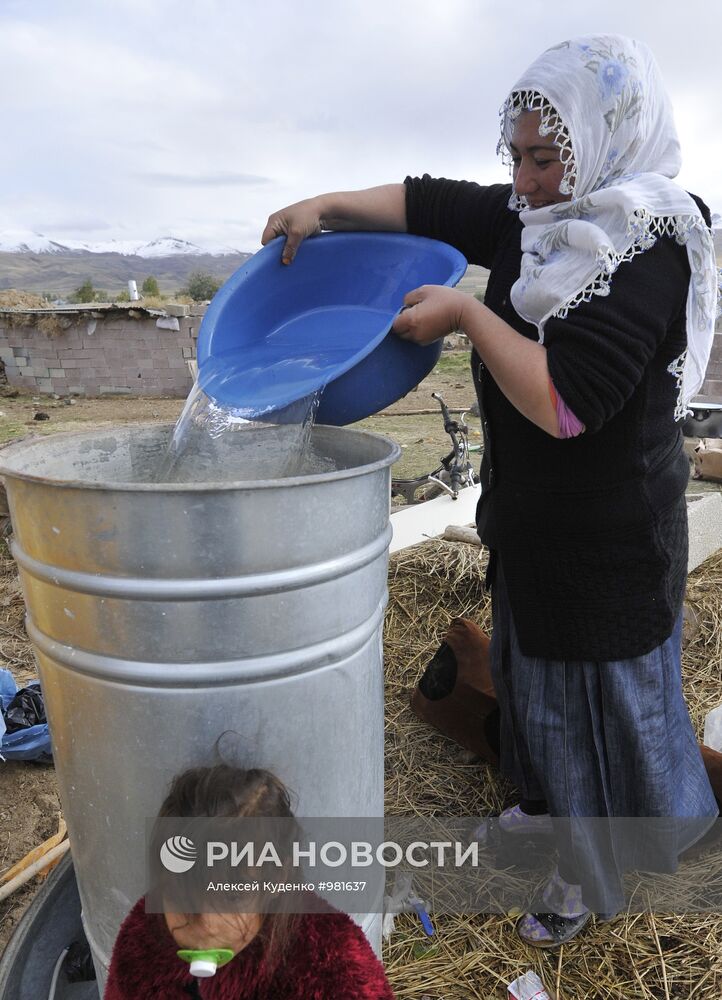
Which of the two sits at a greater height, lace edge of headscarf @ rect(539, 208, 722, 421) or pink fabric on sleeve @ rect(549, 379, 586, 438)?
lace edge of headscarf @ rect(539, 208, 722, 421)

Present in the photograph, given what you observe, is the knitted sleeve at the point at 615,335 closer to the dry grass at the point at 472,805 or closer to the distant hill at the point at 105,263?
the dry grass at the point at 472,805

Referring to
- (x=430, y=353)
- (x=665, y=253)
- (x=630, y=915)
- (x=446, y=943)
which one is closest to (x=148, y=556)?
(x=430, y=353)

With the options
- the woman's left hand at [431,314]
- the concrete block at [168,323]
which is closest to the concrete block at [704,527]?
the woman's left hand at [431,314]

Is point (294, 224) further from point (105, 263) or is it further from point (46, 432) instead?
point (105, 263)

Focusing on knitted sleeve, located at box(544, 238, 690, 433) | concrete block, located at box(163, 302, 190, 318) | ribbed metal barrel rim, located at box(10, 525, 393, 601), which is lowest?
ribbed metal barrel rim, located at box(10, 525, 393, 601)

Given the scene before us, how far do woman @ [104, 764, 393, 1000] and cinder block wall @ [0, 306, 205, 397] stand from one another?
36.7 ft

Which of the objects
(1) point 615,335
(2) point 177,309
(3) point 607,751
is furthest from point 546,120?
(2) point 177,309

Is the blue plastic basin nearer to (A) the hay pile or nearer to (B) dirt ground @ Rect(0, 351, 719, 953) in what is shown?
(A) the hay pile

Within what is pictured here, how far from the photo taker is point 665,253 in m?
1.20

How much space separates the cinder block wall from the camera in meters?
11.8

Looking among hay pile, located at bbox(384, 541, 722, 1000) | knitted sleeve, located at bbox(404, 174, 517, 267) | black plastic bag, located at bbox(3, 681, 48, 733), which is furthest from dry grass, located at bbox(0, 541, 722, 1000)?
knitted sleeve, located at bbox(404, 174, 517, 267)

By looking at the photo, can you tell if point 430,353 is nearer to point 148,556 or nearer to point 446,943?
point 148,556

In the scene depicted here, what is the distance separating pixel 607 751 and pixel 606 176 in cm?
113

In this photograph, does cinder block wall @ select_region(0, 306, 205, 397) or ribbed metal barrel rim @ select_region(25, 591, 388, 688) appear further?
cinder block wall @ select_region(0, 306, 205, 397)
